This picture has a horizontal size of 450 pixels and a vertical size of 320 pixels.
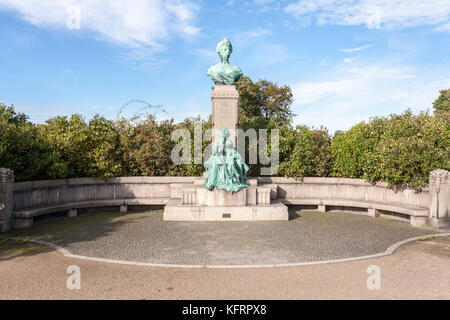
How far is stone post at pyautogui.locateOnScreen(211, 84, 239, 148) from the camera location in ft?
53.5

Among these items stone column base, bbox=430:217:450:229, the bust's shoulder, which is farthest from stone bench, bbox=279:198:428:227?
the bust's shoulder

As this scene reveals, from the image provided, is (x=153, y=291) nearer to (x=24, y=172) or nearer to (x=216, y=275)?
(x=216, y=275)

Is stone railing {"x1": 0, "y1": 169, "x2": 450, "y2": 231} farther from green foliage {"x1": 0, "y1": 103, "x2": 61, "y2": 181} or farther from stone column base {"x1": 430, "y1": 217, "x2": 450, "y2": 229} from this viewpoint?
green foliage {"x1": 0, "y1": 103, "x2": 61, "y2": 181}

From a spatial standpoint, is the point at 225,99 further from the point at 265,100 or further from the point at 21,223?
the point at 265,100

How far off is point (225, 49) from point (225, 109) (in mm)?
3477

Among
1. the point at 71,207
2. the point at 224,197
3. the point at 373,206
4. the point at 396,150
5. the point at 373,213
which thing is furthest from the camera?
the point at 373,213

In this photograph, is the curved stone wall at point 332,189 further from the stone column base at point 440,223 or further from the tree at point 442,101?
the tree at point 442,101

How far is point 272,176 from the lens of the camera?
18531 mm

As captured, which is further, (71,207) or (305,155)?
(305,155)

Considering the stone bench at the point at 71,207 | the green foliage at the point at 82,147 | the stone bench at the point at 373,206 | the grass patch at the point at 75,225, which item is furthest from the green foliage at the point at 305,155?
the green foliage at the point at 82,147

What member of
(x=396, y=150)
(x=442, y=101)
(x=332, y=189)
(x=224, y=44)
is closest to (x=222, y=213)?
(x=332, y=189)

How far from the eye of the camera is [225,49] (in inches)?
672

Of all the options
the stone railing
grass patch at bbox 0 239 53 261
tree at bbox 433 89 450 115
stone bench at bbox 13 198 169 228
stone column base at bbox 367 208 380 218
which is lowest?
grass patch at bbox 0 239 53 261

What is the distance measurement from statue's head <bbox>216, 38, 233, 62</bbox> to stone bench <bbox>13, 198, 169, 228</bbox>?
8.45 meters
